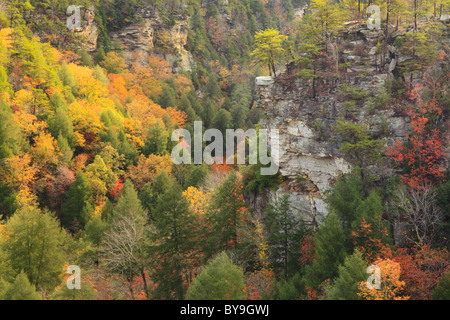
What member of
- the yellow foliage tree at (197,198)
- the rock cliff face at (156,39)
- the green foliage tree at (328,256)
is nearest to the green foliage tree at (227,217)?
the green foliage tree at (328,256)

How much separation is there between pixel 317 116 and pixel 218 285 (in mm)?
17265

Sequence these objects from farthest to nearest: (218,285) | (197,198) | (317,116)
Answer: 1. (197,198)
2. (317,116)
3. (218,285)

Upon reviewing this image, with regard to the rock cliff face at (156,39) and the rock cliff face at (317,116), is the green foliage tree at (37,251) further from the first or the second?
the rock cliff face at (156,39)

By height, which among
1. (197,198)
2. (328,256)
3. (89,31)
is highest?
(89,31)

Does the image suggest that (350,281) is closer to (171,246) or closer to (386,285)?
(386,285)

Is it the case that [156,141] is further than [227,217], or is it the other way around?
[156,141]

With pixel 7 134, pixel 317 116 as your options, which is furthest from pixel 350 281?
pixel 7 134

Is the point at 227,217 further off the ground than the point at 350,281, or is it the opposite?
the point at 227,217

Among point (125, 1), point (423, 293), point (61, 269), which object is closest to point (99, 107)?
point (61, 269)

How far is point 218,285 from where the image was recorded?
617 inches

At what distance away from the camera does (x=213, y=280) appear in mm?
15938

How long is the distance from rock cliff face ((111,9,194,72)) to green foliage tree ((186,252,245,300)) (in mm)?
59132
